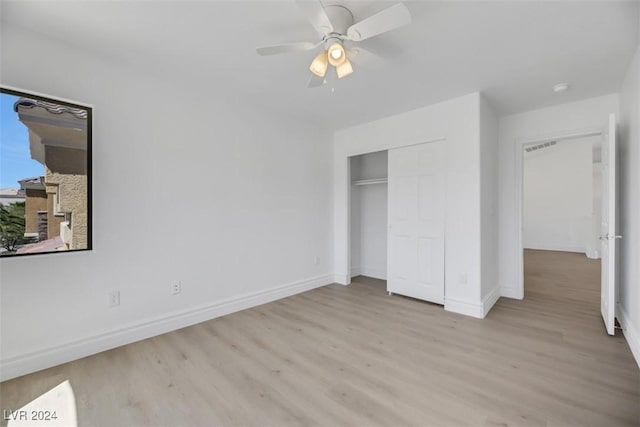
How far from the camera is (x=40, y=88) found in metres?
2.08

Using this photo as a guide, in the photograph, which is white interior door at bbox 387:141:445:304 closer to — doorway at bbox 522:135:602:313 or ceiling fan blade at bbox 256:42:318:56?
ceiling fan blade at bbox 256:42:318:56

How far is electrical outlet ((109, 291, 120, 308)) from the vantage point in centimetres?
238

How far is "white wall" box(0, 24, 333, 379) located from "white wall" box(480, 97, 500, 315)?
7.72 feet

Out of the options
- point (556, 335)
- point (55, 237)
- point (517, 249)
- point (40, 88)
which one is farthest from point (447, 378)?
point (40, 88)

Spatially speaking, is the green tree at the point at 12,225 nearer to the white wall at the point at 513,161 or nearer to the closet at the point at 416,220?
the closet at the point at 416,220

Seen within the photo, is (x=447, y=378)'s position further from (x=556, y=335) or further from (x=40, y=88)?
(x=40, y=88)

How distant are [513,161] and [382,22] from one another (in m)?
3.15

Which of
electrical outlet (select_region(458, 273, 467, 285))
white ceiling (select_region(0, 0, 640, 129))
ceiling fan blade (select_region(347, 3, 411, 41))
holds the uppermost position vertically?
white ceiling (select_region(0, 0, 640, 129))

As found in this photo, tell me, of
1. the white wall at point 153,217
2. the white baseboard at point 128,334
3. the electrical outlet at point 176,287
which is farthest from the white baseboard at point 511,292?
the electrical outlet at point 176,287

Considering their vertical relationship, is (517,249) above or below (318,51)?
below

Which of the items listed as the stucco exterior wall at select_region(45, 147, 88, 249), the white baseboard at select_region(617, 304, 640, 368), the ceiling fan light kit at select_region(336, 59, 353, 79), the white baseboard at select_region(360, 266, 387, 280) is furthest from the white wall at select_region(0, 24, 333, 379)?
the white baseboard at select_region(617, 304, 640, 368)

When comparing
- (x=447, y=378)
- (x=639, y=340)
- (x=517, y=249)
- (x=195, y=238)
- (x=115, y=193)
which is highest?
(x=115, y=193)

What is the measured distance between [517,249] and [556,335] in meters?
1.37

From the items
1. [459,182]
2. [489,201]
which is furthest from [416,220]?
[489,201]
